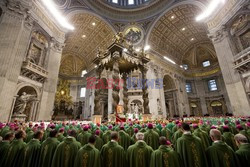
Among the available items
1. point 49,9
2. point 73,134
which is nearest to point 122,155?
point 73,134

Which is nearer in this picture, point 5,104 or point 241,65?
point 5,104

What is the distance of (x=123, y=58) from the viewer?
8.25 m

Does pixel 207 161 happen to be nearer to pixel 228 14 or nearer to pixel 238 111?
pixel 238 111

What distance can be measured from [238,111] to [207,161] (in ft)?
35.9

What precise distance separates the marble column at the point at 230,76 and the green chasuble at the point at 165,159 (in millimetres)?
11230

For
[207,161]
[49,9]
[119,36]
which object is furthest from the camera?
[49,9]

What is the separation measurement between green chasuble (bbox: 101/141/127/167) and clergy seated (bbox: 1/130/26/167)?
1.63m

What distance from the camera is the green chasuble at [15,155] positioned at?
216cm

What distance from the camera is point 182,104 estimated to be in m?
18.6

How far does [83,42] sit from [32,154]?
1999 centimetres

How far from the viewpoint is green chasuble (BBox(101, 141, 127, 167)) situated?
81.7 inches

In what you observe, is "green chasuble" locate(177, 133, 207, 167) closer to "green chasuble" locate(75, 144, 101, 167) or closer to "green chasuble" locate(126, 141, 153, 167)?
"green chasuble" locate(126, 141, 153, 167)

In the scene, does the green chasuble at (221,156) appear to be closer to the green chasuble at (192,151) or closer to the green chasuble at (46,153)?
the green chasuble at (192,151)

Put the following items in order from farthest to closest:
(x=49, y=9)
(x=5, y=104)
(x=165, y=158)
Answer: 1. (x=49, y=9)
2. (x=5, y=104)
3. (x=165, y=158)
